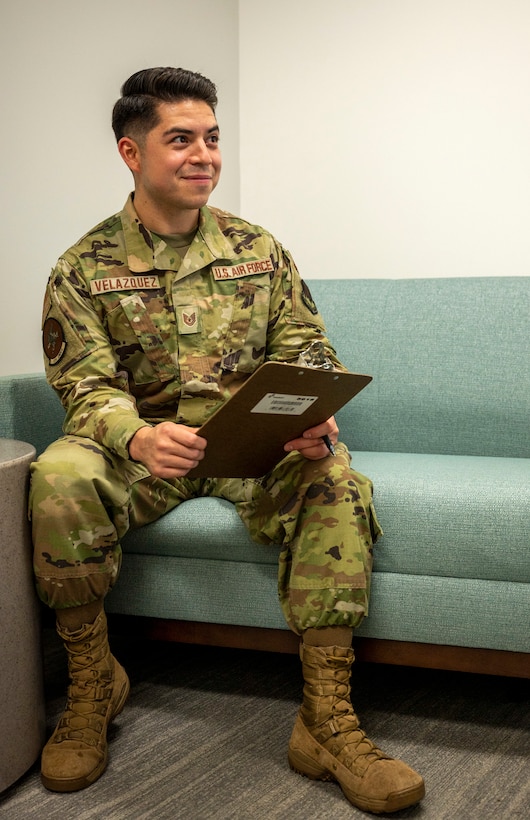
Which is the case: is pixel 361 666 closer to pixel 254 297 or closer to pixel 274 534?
pixel 274 534

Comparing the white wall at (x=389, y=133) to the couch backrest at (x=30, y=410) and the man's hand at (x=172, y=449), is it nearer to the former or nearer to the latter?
the couch backrest at (x=30, y=410)

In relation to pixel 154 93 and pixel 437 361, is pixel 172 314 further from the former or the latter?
pixel 437 361

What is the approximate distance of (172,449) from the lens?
4.97 ft

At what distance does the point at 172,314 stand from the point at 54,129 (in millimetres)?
824

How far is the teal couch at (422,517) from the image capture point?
65.3 inches

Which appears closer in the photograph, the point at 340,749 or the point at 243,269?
the point at 340,749

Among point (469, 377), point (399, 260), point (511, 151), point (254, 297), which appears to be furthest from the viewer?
point (399, 260)

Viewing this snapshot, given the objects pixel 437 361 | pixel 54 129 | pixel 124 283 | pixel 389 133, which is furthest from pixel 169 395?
pixel 389 133

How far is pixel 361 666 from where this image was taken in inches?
81.4

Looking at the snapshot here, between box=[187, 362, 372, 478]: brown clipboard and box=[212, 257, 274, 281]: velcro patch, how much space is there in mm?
477

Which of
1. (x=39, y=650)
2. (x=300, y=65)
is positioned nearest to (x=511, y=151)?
(x=300, y=65)

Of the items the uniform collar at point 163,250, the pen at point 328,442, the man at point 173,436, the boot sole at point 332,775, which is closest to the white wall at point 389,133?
the man at point 173,436

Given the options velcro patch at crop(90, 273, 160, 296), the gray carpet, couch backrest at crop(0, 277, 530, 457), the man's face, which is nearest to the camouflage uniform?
velcro patch at crop(90, 273, 160, 296)

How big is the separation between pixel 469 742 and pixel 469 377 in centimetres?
92
